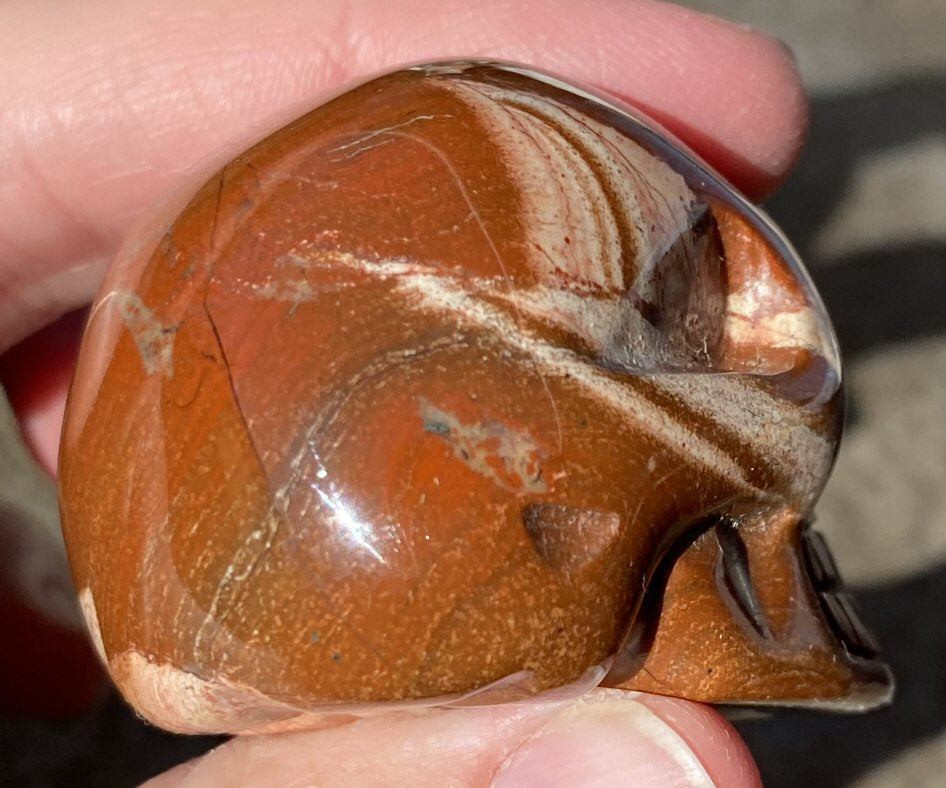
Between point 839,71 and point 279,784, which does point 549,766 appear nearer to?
point 279,784

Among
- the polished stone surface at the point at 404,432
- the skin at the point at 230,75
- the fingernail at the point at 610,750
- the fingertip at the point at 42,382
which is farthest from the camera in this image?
the fingertip at the point at 42,382

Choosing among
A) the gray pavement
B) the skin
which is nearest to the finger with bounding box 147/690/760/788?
the skin

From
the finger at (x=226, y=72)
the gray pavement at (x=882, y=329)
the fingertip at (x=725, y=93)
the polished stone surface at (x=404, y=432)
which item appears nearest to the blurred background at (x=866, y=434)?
the gray pavement at (x=882, y=329)

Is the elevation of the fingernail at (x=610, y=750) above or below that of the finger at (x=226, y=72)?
below

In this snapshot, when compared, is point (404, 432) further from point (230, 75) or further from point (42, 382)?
point (42, 382)

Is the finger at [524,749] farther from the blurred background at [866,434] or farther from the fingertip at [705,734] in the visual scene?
the blurred background at [866,434]

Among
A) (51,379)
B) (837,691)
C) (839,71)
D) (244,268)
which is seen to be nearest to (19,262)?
(51,379)

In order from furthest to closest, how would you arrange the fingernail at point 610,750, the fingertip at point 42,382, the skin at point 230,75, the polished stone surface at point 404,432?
the fingertip at point 42,382, the skin at point 230,75, the fingernail at point 610,750, the polished stone surface at point 404,432

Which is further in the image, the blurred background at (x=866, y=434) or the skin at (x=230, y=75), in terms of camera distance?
the blurred background at (x=866, y=434)
